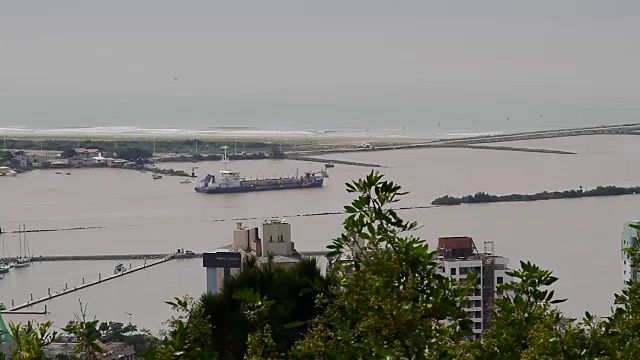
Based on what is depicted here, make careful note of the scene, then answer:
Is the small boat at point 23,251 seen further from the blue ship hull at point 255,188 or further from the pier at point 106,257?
the blue ship hull at point 255,188

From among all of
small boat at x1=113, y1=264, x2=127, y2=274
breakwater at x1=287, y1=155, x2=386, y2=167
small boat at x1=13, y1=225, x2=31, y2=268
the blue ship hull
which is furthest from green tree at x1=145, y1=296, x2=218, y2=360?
breakwater at x1=287, y1=155, x2=386, y2=167

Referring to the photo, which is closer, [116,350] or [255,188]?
[116,350]

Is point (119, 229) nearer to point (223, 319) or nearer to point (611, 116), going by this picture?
point (223, 319)

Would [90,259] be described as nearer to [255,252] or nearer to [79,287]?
A: [79,287]

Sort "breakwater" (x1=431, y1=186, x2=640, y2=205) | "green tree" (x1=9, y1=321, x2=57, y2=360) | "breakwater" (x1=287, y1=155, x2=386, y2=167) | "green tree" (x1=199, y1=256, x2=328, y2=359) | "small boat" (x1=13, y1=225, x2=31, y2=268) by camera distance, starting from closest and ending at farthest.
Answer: "green tree" (x1=9, y1=321, x2=57, y2=360), "green tree" (x1=199, y1=256, x2=328, y2=359), "small boat" (x1=13, y1=225, x2=31, y2=268), "breakwater" (x1=431, y1=186, x2=640, y2=205), "breakwater" (x1=287, y1=155, x2=386, y2=167)

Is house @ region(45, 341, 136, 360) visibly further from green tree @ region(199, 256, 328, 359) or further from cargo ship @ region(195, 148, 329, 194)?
cargo ship @ region(195, 148, 329, 194)

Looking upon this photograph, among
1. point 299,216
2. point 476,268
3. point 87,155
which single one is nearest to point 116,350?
point 476,268
